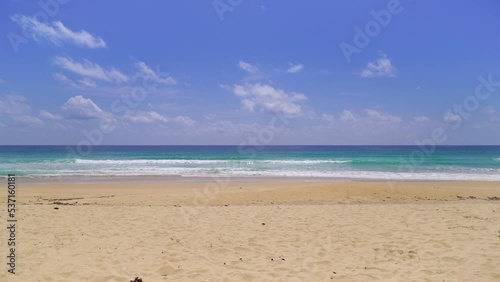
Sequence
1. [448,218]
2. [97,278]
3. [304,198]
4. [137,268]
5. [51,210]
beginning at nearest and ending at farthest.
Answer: [97,278] < [137,268] < [448,218] < [51,210] < [304,198]

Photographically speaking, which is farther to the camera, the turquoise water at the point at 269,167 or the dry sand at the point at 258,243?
the turquoise water at the point at 269,167

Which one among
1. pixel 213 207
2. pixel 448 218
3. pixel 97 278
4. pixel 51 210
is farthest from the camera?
pixel 213 207

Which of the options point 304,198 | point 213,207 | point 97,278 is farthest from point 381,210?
point 97,278

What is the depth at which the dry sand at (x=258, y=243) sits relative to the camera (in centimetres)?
490

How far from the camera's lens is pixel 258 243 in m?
6.43

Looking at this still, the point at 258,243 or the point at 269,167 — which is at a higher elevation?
the point at 269,167

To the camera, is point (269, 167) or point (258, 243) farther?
point (269, 167)

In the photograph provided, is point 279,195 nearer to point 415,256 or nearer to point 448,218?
point 448,218

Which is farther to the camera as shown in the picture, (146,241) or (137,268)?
(146,241)

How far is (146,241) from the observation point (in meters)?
6.47

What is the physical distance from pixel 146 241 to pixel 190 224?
64.1 inches

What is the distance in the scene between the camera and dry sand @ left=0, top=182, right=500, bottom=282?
16.1 feet

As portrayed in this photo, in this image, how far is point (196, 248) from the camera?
20.0 ft

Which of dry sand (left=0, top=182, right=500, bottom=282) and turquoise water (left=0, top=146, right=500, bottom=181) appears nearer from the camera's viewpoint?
dry sand (left=0, top=182, right=500, bottom=282)
